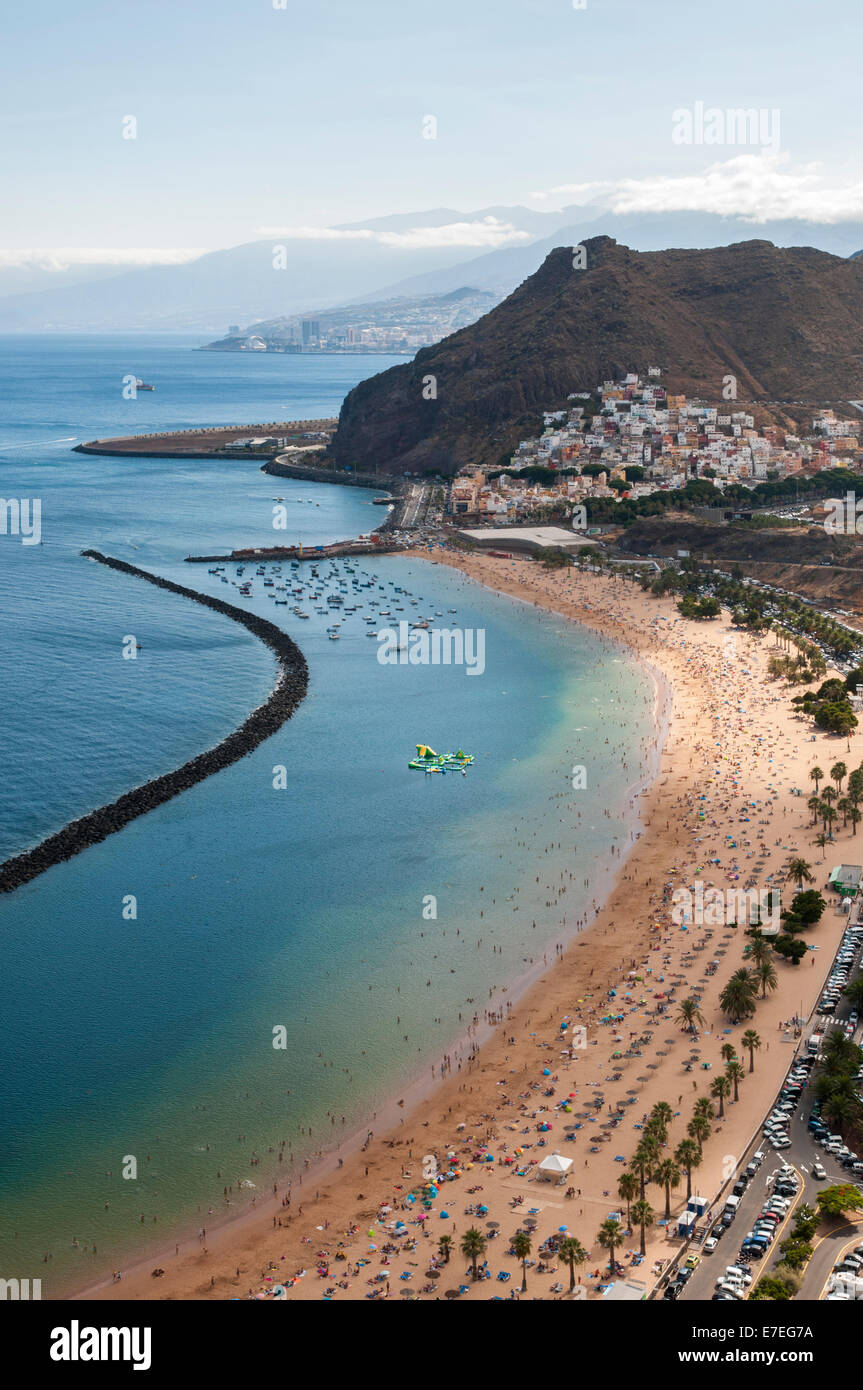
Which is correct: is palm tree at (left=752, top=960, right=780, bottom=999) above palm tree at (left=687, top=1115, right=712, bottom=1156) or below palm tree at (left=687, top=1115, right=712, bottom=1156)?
above

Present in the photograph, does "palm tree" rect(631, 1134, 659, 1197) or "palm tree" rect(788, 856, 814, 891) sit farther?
"palm tree" rect(788, 856, 814, 891)

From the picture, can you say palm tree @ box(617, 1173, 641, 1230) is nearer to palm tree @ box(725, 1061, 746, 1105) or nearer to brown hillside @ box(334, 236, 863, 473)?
palm tree @ box(725, 1061, 746, 1105)

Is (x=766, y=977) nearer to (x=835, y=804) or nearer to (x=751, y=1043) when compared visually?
(x=751, y=1043)

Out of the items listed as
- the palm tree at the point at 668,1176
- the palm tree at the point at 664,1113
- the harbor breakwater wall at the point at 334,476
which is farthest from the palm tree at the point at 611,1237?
the harbor breakwater wall at the point at 334,476

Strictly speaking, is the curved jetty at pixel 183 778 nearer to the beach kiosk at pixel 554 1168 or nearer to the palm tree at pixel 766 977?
the beach kiosk at pixel 554 1168

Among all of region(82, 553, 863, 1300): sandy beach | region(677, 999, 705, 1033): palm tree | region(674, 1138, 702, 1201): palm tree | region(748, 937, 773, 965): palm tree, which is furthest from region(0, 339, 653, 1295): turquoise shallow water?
region(674, 1138, 702, 1201): palm tree

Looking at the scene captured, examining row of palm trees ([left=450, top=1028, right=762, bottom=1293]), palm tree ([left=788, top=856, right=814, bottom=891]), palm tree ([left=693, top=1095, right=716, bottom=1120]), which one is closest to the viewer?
row of palm trees ([left=450, top=1028, right=762, bottom=1293])

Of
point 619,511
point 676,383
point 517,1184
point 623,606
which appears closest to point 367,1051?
point 517,1184

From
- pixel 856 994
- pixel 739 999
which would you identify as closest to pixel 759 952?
pixel 739 999
